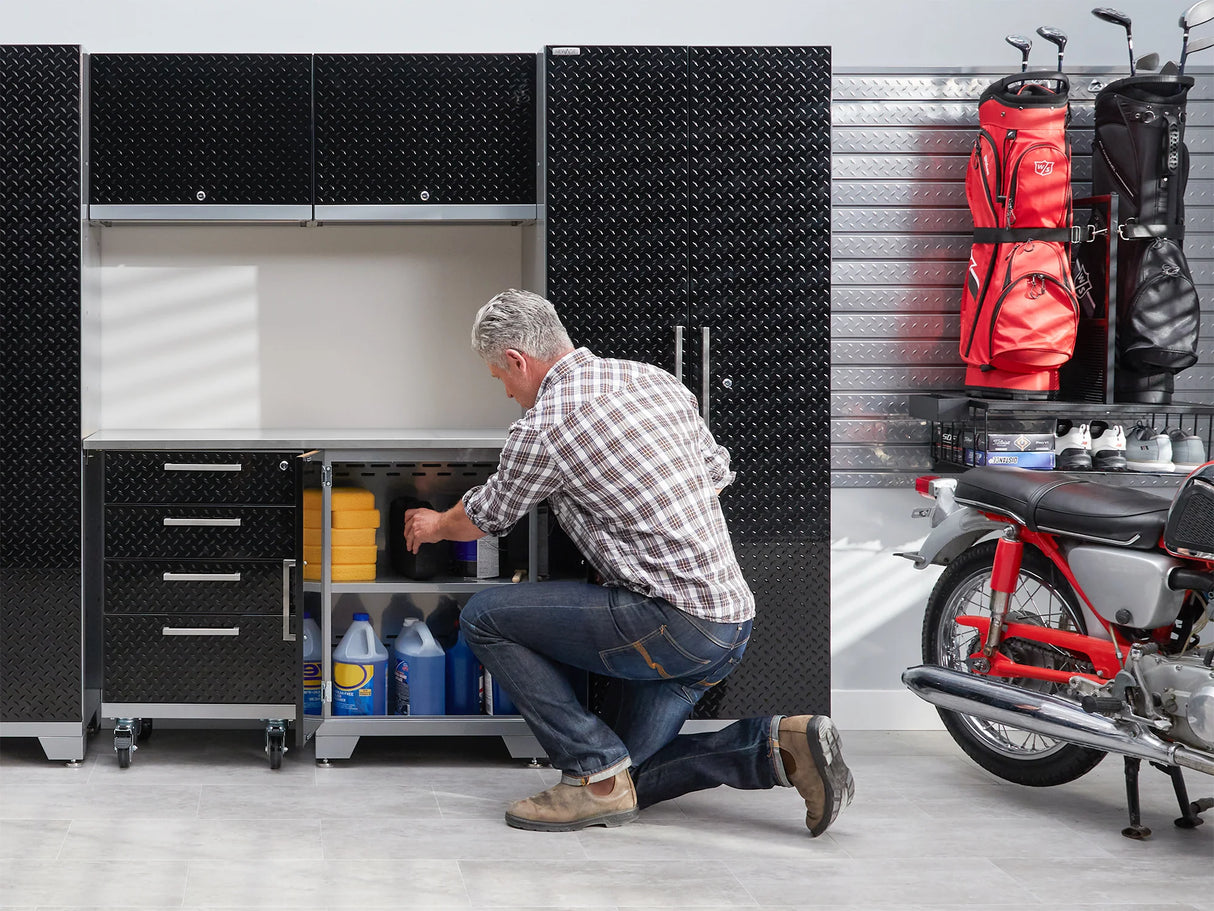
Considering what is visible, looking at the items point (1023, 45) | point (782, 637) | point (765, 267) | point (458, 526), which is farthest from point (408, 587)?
point (1023, 45)

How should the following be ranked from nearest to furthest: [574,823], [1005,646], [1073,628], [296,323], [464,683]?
1. [574,823]
2. [1073,628]
3. [1005,646]
4. [464,683]
5. [296,323]

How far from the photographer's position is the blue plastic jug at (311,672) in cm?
429

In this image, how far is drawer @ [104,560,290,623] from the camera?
412 cm

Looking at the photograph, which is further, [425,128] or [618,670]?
[425,128]

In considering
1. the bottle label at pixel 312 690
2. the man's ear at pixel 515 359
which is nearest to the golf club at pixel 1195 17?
the man's ear at pixel 515 359

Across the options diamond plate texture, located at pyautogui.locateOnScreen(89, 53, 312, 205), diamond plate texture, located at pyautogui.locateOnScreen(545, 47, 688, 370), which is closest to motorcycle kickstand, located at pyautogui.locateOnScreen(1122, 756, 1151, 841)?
diamond plate texture, located at pyautogui.locateOnScreen(545, 47, 688, 370)

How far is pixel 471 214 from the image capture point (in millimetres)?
4273

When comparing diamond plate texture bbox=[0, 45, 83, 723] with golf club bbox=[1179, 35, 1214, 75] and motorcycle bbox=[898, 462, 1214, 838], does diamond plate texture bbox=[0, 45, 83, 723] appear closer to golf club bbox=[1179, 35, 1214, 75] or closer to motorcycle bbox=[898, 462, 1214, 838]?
motorcycle bbox=[898, 462, 1214, 838]

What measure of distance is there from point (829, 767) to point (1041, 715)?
0.59m

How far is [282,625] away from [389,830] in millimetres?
849

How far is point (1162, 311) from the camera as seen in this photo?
4281 millimetres

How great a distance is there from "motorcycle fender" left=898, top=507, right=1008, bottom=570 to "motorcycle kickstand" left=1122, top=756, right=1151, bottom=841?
78cm

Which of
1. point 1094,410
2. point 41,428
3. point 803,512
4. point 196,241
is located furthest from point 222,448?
point 1094,410

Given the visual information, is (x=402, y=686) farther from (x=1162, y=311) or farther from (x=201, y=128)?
(x=1162, y=311)
